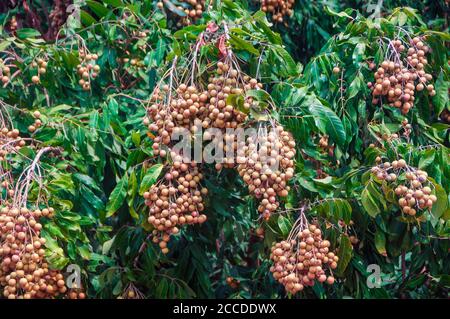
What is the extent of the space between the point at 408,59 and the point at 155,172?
1.01 meters

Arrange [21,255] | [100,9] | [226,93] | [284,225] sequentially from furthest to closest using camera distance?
[100,9]
[284,225]
[226,93]
[21,255]

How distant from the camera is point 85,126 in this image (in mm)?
3143

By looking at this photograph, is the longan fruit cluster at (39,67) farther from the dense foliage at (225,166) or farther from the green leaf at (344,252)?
the green leaf at (344,252)

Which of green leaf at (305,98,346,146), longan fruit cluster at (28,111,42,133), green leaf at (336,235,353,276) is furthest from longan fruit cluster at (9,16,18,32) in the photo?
green leaf at (336,235,353,276)

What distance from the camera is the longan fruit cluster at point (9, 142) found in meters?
2.84

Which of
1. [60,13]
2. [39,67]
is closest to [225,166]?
[39,67]

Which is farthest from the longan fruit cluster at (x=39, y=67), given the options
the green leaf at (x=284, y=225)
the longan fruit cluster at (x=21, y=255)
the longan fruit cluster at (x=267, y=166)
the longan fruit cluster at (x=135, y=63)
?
the green leaf at (x=284, y=225)

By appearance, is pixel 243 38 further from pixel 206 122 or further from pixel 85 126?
pixel 85 126

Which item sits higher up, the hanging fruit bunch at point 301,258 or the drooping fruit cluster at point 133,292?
the hanging fruit bunch at point 301,258

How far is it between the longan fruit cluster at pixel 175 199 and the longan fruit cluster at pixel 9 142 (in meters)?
0.50

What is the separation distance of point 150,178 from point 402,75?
37.7 inches

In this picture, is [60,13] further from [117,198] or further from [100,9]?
[117,198]

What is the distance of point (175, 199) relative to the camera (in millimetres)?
2740

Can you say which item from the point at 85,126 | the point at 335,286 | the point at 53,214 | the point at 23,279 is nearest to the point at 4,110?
the point at 85,126
